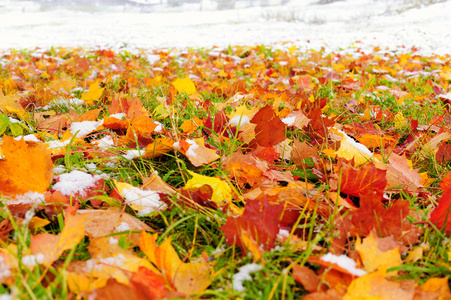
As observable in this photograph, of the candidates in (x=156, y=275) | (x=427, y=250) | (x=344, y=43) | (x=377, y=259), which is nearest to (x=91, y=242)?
(x=156, y=275)

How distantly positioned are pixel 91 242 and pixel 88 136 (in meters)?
0.70

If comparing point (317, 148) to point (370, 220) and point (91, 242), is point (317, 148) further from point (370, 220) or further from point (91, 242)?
point (91, 242)

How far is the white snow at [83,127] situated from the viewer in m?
1.34

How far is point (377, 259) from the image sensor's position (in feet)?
Answer: 2.12

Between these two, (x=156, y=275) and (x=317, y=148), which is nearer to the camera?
(x=156, y=275)

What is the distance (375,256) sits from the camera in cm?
65

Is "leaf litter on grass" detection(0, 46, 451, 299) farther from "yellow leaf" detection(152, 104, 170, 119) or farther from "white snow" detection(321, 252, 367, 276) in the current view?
"yellow leaf" detection(152, 104, 170, 119)

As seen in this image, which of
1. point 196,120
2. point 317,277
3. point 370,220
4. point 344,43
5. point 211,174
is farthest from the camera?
point 344,43

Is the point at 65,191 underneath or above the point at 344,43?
underneath

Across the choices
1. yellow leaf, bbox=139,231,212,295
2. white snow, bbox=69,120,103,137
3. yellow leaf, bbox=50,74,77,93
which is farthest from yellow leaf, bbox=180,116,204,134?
yellow leaf, bbox=50,74,77,93

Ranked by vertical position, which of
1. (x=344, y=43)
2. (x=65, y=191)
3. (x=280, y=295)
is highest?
(x=344, y=43)

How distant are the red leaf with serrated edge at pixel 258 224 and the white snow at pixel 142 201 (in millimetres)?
257

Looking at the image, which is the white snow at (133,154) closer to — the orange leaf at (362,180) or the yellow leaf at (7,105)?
the orange leaf at (362,180)

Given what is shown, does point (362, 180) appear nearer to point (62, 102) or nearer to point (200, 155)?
point (200, 155)
